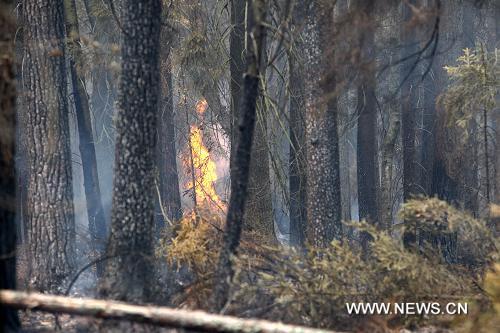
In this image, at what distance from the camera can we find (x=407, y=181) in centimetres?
1579

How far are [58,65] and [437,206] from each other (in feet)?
25.7

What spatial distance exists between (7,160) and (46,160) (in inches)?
177

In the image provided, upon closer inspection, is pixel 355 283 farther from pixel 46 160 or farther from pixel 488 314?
pixel 46 160

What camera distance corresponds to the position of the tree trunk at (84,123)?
571 inches

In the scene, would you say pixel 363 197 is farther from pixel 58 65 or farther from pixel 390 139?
pixel 58 65

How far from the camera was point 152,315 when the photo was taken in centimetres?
633

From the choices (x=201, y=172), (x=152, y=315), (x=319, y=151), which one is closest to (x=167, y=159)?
(x=201, y=172)

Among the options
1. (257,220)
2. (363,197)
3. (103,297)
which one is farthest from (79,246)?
(103,297)

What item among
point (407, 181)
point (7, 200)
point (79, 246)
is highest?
point (7, 200)

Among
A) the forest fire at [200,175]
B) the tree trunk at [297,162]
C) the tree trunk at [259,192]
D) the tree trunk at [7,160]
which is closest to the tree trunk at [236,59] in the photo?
the tree trunk at [259,192]

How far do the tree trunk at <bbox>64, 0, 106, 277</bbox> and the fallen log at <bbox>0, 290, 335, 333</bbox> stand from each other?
7.30 meters

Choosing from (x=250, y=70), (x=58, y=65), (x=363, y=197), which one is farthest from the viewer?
(x=363, y=197)

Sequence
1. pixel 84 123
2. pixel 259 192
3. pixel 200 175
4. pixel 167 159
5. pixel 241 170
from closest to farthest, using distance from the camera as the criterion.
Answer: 1. pixel 241 170
2. pixel 259 192
3. pixel 84 123
4. pixel 200 175
5. pixel 167 159

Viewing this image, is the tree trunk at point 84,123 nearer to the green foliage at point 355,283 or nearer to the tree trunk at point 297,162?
the tree trunk at point 297,162
